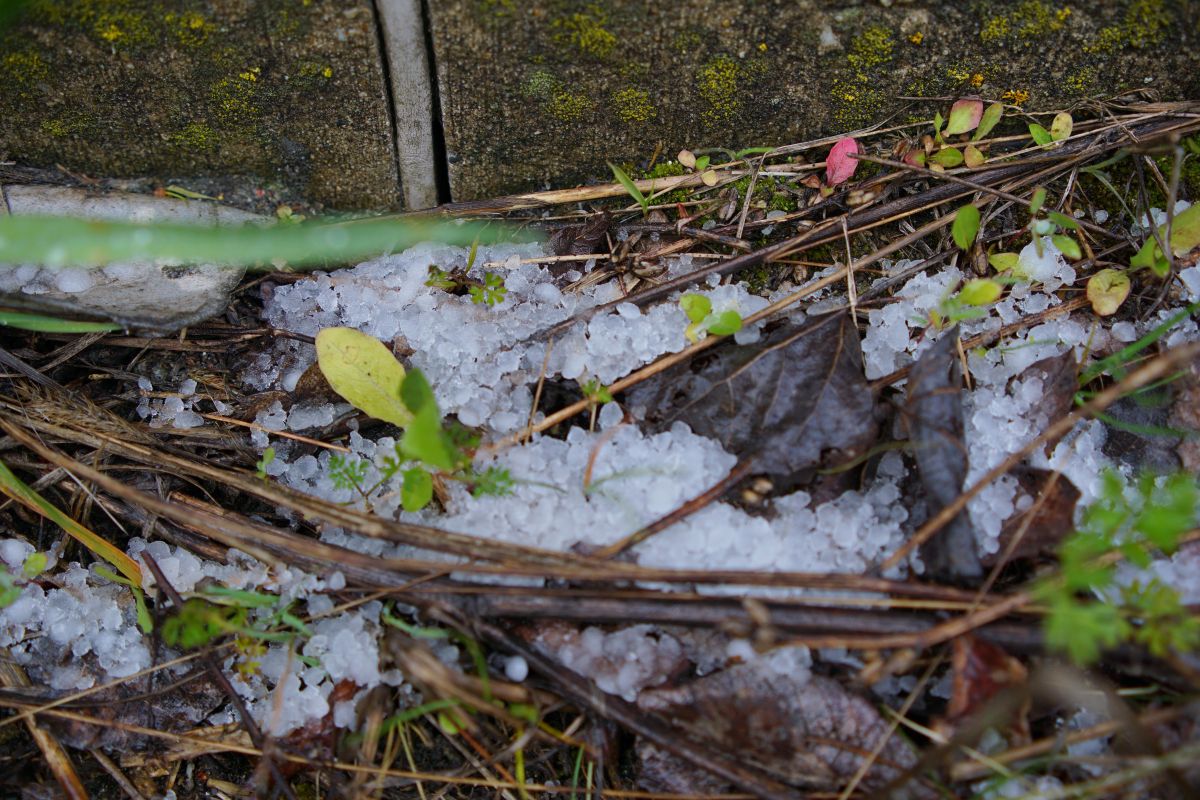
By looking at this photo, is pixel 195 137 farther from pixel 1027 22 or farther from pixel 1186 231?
pixel 1186 231

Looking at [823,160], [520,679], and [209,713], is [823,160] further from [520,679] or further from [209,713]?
[209,713]

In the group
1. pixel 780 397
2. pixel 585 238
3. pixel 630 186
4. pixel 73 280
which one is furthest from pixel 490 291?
pixel 73 280

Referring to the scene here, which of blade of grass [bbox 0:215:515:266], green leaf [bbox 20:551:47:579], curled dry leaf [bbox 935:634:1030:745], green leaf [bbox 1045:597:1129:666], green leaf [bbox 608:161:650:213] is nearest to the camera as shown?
green leaf [bbox 1045:597:1129:666]

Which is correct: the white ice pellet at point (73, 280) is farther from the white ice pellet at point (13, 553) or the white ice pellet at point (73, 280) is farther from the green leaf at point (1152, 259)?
the green leaf at point (1152, 259)

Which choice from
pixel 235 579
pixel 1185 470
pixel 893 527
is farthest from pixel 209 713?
pixel 1185 470

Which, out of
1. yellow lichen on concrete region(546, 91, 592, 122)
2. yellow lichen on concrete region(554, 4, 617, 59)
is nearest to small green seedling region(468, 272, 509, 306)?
yellow lichen on concrete region(546, 91, 592, 122)

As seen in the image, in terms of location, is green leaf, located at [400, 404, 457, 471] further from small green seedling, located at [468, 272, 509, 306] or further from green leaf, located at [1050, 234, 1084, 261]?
green leaf, located at [1050, 234, 1084, 261]
